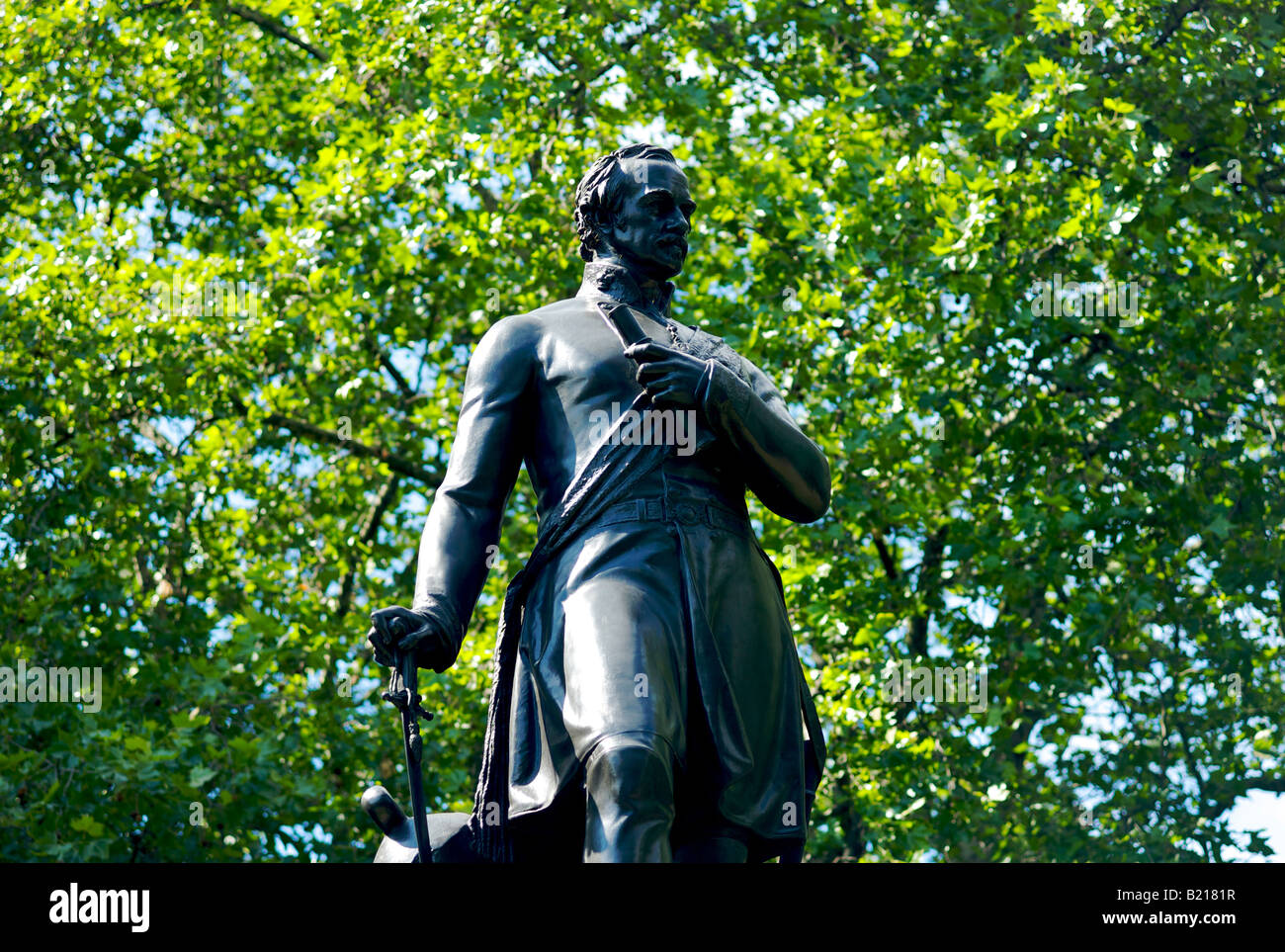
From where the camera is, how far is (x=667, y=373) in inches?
205

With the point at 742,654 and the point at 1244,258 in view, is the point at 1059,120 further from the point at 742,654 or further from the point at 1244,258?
the point at 742,654

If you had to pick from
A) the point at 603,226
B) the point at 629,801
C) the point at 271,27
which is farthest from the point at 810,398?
the point at 629,801

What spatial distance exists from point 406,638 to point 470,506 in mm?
510

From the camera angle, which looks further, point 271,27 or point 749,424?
point 271,27

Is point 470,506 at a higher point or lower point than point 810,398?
lower

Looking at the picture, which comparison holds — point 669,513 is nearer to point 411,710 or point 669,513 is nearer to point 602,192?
point 411,710

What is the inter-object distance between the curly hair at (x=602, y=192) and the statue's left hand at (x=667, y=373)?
0.59 meters

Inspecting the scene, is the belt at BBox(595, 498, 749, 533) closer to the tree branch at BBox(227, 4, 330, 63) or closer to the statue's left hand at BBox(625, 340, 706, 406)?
the statue's left hand at BBox(625, 340, 706, 406)

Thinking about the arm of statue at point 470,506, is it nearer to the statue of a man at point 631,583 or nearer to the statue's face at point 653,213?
the statue of a man at point 631,583

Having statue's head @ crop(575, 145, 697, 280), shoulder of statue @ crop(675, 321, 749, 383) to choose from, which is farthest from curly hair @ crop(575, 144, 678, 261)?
shoulder of statue @ crop(675, 321, 749, 383)

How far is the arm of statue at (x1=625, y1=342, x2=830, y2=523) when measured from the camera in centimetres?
517

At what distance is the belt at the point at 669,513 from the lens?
5.18m

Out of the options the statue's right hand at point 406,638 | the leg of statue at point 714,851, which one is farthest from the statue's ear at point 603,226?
the leg of statue at point 714,851

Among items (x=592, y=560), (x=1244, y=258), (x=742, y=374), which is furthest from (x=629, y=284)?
(x=1244, y=258)
